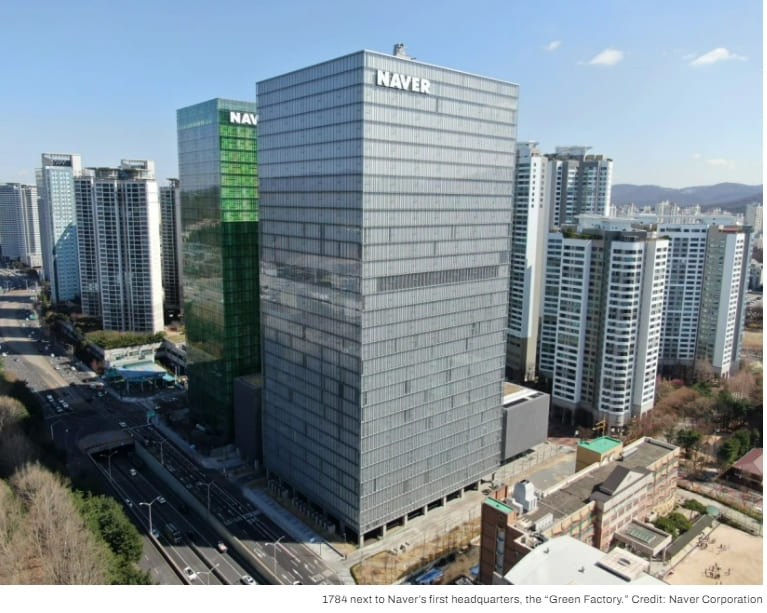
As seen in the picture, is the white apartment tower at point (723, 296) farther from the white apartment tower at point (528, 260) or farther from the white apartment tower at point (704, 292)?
the white apartment tower at point (528, 260)

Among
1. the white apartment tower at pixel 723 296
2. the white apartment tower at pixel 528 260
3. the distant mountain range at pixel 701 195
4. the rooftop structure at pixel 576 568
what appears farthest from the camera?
the white apartment tower at pixel 528 260

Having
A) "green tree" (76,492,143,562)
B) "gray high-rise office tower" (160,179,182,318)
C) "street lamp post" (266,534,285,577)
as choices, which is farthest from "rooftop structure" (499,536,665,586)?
"gray high-rise office tower" (160,179,182,318)

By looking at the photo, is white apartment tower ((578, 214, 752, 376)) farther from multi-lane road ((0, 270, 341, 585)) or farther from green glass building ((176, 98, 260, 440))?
multi-lane road ((0, 270, 341, 585))

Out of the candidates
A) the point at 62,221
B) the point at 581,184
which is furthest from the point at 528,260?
the point at 62,221

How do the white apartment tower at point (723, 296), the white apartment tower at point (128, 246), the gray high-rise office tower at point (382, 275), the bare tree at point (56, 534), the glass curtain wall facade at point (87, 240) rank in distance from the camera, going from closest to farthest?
the bare tree at point (56, 534)
the gray high-rise office tower at point (382, 275)
the white apartment tower at point (723, 296)
the white apartment tower at point (128, 246)
the glass curtain wall facade at point (87, 240)

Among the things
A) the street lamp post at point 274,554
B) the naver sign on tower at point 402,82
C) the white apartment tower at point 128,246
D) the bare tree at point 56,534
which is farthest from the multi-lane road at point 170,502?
the naver sign on tower at point 402,82

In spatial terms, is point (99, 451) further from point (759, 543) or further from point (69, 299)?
point (69, 299)
